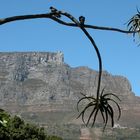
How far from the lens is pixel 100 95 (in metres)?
5.12

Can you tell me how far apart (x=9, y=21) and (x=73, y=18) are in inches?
24.3

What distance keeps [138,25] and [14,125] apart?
10979 cm

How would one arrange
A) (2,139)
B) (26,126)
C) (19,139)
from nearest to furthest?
(2,139), (19,139), (26,126)

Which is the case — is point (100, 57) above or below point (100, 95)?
above

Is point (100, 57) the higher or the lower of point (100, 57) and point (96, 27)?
the lower

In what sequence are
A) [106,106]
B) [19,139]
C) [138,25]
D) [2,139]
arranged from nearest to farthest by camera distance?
[106,106]
[138,25]
[2,139]
[19,139]

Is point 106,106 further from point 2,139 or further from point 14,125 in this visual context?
point 14,125

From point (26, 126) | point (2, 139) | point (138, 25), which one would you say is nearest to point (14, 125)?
point (26, 126)

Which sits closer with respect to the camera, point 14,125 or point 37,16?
point 37,16

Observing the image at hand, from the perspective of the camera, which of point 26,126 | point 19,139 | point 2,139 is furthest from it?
point 26,126

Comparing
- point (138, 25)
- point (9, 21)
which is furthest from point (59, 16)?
point (138, 25)

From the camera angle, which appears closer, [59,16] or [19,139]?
[59,16]

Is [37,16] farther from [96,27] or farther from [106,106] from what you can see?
[106,106]

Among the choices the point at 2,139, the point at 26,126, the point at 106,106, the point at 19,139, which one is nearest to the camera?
the point at 106,106
